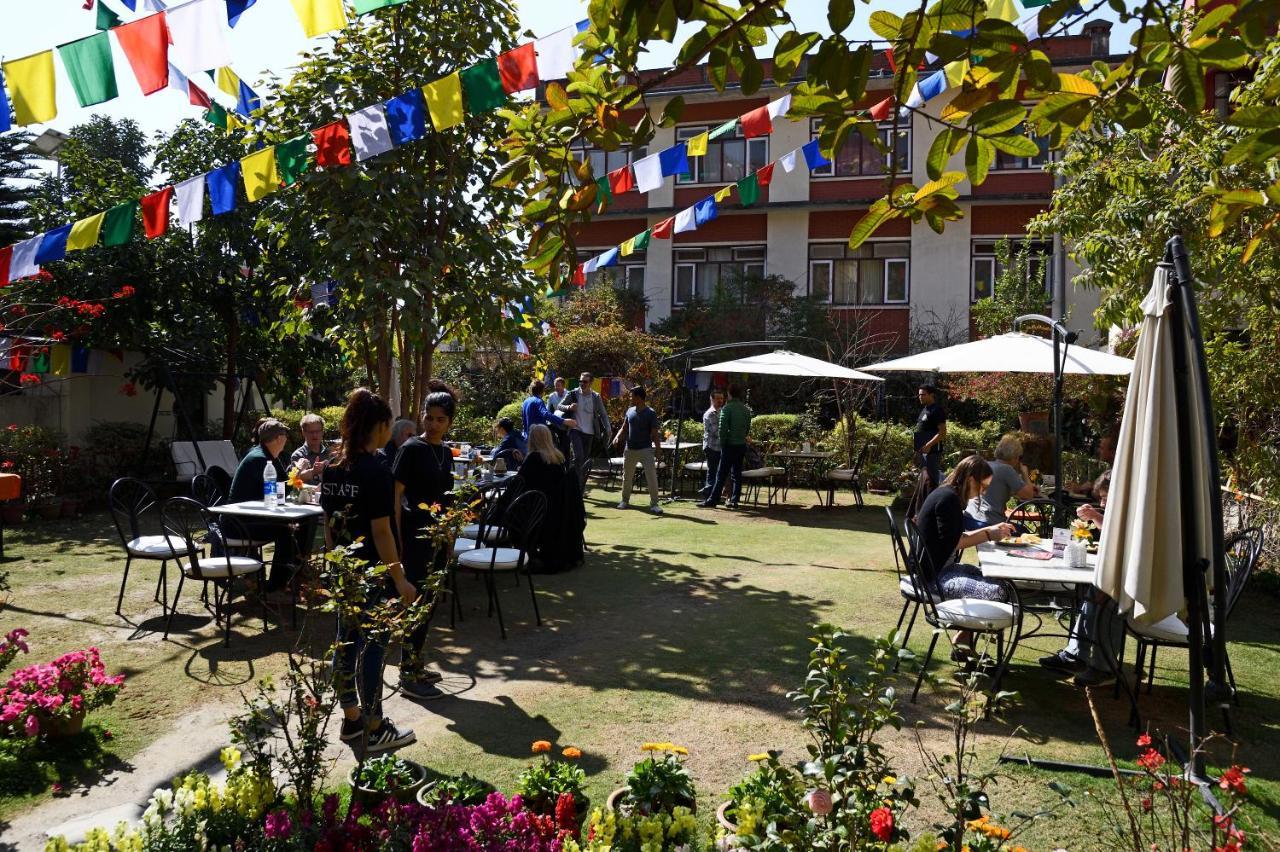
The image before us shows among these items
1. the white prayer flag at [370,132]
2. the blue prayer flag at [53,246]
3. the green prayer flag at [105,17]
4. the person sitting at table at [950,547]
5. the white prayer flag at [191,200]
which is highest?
the green prayer flag at [105,17]

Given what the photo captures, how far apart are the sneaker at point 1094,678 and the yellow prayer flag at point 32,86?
7532 millimetres

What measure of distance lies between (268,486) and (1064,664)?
18.7ft

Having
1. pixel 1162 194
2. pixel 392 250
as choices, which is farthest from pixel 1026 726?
pixel 392 250

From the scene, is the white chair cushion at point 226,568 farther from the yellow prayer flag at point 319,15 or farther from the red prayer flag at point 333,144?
the yellow prayer flag at point 319,15

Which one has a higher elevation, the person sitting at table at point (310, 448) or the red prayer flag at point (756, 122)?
the red prayer flag at point (756, 122)

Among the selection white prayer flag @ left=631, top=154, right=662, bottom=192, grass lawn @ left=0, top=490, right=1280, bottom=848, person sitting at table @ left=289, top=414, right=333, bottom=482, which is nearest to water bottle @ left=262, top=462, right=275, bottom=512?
person sitting at table @ left=289, top=414, right=333, bottom=482

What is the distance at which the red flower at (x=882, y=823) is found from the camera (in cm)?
240

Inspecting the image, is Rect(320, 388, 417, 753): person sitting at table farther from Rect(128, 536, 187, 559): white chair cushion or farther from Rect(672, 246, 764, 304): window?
Rect(672, 246, 764, 304): window

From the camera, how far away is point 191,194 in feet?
26.0

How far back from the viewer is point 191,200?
7902 mm

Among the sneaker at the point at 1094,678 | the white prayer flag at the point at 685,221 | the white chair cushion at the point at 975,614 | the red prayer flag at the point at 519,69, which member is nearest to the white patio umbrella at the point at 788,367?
the white prayer flag at the point at 685,221

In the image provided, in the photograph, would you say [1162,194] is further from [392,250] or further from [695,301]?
[695,301]

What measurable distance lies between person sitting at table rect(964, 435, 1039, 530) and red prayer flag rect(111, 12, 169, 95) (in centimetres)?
637

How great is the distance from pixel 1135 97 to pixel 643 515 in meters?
10.7
